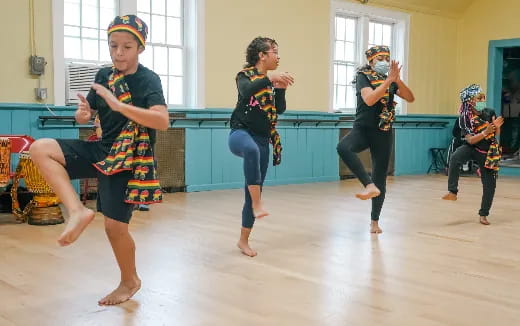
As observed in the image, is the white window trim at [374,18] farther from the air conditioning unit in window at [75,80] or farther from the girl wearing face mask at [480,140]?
the girl wearing face mask at [480,140]

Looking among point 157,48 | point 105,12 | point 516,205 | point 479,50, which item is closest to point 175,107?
point 157,48

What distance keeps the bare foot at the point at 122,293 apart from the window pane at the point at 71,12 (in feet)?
14.9

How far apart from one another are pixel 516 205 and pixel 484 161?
1791 millimetres

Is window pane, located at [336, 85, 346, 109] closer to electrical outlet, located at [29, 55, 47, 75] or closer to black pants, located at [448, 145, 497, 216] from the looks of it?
black pants, located at [448, 145, 497, 216]

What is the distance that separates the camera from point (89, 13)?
268 inches

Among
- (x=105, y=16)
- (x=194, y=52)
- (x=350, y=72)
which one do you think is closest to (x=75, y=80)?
(x=105, y=16)

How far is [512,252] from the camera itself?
4121 mm

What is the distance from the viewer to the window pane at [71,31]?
6.64 meters

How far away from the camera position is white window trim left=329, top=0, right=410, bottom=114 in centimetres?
924

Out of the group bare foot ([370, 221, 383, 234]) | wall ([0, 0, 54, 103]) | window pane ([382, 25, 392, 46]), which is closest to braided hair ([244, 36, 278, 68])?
bare foot ([370, 221, 383, 234])

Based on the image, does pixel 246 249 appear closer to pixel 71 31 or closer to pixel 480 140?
pixel 480 140

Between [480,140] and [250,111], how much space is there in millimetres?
2350

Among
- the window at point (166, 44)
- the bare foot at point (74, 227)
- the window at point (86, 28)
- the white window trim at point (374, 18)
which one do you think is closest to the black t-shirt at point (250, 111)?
the bare foot at point (74, 227)

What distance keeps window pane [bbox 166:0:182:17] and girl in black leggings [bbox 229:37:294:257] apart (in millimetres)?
3983
